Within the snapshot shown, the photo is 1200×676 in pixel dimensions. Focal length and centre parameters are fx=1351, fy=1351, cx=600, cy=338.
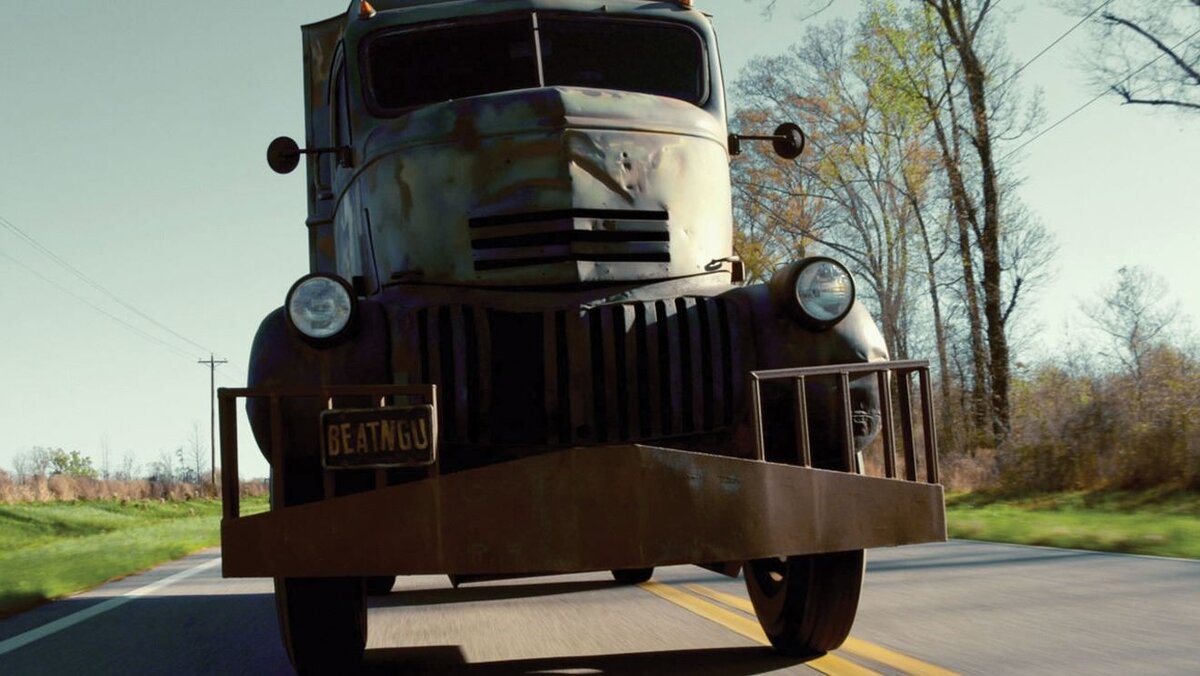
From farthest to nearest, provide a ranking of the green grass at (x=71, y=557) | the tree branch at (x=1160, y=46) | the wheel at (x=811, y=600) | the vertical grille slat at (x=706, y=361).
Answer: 1. the tree branch at (x=1160, y=46)
2. the green grass at (x=71, y=557)
3. the wheel at (x=811, y=600)
4. the vertical grille slat at (x=706, y=361)

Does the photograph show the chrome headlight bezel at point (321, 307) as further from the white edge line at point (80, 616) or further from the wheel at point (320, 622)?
the white edge line at point (80, 616)

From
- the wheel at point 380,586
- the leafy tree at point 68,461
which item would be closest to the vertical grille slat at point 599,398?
the wheel at point 380,586

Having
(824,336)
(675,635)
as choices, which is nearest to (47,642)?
(675,635)

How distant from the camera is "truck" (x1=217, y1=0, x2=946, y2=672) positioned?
4395 millimetres

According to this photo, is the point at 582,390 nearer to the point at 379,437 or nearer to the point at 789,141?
the point at 379,437

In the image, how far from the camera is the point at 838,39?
33.3 metres

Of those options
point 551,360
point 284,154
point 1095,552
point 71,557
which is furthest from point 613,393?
point 71,557

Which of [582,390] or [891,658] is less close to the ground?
[582,390]

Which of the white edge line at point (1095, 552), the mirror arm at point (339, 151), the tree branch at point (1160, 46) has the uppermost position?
the tree branch at point (1160, 46)

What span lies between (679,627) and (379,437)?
2.74 m

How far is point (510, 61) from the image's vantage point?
22.1ft

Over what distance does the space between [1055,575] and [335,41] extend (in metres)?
5.40

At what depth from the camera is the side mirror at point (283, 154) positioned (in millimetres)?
7016

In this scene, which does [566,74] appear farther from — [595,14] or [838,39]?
[838,39]
